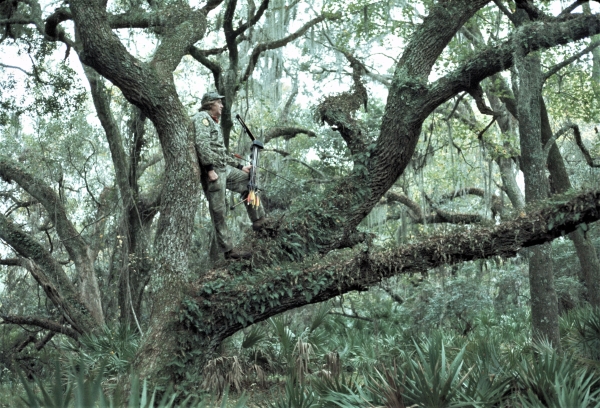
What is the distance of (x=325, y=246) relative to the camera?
27.2 feet

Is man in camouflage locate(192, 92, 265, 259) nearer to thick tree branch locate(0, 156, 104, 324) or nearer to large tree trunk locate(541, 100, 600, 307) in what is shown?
thick tree branch locate(0, 156, 104, 324)

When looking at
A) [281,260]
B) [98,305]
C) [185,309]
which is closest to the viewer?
[185,309]

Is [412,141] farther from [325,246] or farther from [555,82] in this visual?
[555,82]

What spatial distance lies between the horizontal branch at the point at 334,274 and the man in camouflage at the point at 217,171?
0.85 metres

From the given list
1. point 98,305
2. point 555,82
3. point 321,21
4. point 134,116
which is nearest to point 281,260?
point 98,305

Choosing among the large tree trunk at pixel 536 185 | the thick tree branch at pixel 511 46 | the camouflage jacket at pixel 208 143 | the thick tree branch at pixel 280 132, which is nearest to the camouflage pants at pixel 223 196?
the camouflage jacket at pixel 208 143

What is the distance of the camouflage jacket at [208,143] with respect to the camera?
24.4ft

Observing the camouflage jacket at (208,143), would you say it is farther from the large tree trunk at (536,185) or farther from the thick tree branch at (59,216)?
the thick tree branch at (59,216)

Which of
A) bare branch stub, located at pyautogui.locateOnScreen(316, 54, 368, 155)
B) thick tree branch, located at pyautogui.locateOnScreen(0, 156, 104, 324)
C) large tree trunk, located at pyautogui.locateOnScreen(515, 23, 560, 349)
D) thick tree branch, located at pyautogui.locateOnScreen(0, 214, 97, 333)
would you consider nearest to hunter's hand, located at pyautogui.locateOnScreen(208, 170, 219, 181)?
bare branch stub, located at pyautogui.locateOnScreen(316, 54, 368, 155)

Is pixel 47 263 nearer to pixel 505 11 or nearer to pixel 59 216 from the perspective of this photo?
pixel 59 216

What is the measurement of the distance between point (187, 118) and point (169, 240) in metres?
1.60

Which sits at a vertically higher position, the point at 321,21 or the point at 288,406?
the point at 321,21

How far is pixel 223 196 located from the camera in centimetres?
781

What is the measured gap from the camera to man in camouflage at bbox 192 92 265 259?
748cm
